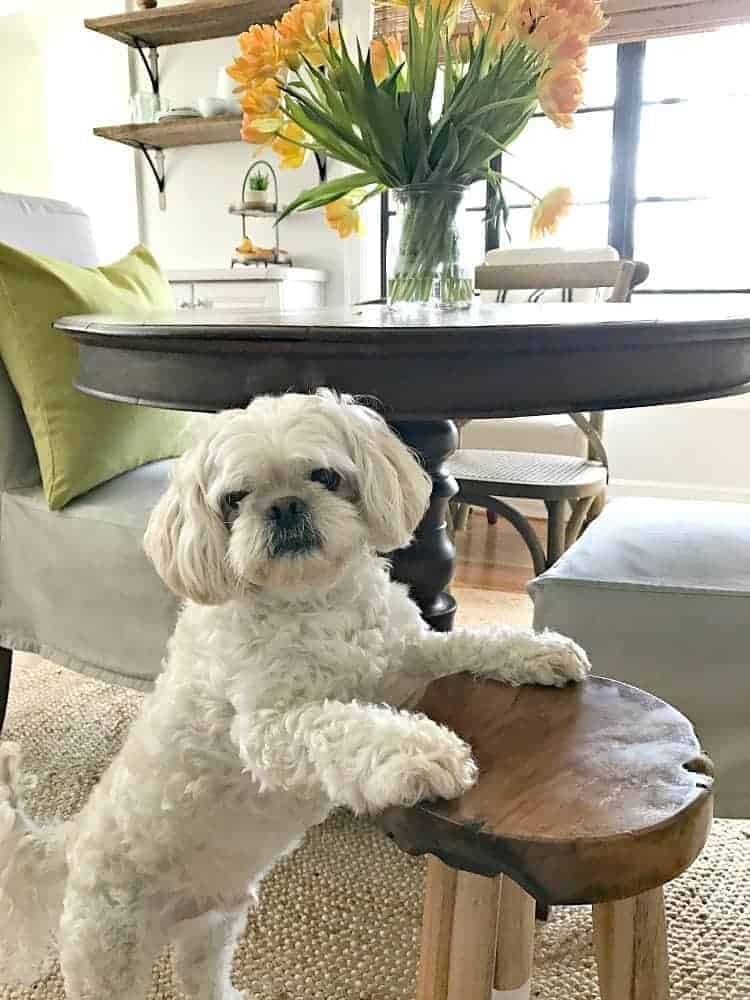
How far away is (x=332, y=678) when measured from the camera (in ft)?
3.04

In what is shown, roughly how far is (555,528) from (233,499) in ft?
5.28

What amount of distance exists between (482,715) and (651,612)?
1.76ft

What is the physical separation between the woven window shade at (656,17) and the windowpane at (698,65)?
0.45 feet

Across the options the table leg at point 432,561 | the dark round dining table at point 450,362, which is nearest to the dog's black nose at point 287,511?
the dark round dining table at point 450,362

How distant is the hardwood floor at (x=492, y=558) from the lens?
3041 millimetres

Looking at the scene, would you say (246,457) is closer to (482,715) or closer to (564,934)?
(482,715)

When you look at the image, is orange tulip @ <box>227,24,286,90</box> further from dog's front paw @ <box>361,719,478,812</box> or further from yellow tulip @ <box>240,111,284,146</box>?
dog's front paw @ <box>361,719,478,812</box>

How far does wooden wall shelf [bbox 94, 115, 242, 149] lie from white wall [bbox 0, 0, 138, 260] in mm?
261

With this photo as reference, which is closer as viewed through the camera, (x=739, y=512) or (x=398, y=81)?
(x=398, y=81)

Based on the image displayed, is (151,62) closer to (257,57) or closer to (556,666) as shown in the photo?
(257,57)

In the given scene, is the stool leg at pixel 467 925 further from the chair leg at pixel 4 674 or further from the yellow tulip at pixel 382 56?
the chair leg at pixel 4 674

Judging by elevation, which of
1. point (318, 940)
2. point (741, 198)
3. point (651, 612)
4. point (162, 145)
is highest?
point (162, 145)

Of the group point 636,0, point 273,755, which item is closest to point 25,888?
point 273,755

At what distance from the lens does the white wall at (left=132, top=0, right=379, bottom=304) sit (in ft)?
13.4
